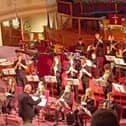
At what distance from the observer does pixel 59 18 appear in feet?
79.6

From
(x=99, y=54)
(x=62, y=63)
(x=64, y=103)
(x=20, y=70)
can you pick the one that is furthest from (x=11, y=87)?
(x=99, y=54)

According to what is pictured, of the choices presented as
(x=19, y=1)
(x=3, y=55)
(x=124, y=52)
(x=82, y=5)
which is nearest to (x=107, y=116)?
(x=124, y=52)

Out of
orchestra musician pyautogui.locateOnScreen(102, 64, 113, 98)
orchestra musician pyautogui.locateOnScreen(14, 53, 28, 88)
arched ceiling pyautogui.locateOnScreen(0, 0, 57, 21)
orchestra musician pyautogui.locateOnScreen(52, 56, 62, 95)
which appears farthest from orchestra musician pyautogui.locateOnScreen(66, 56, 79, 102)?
arched ceiling pyautogui.locateOnScreen(0, 0, 57, 21)

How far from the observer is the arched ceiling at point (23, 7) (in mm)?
20234

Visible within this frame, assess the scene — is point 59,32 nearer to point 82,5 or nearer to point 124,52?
point 82,5

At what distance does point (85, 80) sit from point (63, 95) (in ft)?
5.75

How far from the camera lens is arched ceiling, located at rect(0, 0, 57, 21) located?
2023 cm

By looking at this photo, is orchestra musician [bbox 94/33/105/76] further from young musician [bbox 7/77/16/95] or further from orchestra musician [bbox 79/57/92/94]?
young musician [bbox 7/77/16/95]

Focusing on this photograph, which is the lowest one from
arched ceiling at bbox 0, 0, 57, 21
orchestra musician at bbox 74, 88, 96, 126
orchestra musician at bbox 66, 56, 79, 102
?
orchestra musician at bbox 74, 88, 96, 126

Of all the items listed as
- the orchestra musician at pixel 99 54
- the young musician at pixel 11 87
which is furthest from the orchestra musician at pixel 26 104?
the orchestra musician at pixel 99 54

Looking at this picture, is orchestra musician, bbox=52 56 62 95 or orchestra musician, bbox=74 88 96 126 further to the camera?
orchestra musician, bbox=52 56 62 95

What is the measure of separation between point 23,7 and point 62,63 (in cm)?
805

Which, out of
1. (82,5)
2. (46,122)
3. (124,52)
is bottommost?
(46,122)

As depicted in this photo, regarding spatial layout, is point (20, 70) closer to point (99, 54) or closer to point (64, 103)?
point (64, 103)
